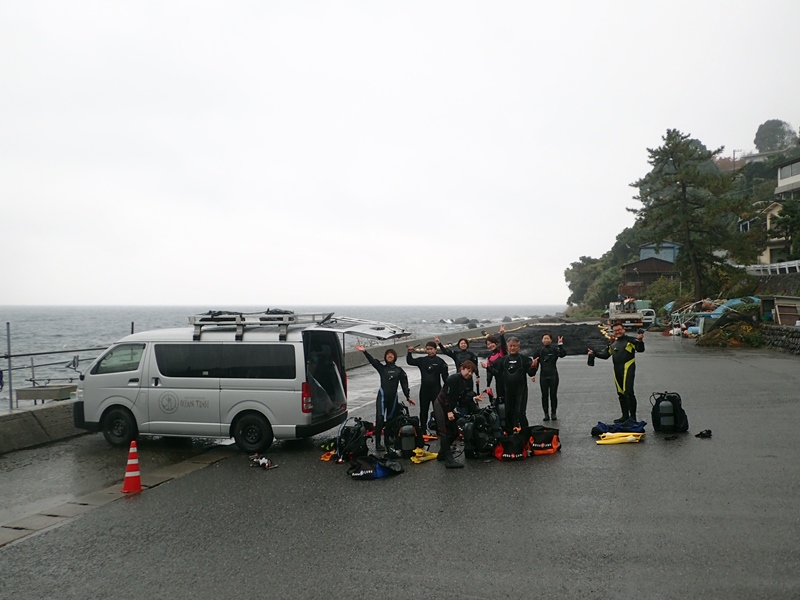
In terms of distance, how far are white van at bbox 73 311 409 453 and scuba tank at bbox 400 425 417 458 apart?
59.2 inches

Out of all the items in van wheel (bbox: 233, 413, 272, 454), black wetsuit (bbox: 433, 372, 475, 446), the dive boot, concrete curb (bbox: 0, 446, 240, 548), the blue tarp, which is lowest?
concrete curb (bbox: 0, 446, 240, 548)

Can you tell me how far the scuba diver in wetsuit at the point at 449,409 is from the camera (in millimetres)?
9500

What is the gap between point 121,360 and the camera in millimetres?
11203

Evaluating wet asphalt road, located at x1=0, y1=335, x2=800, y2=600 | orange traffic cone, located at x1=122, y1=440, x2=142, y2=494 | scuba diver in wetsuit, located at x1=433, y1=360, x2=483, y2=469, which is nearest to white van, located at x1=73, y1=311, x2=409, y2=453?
wet asphalt road, located at x1=0, y1=335, x2=800, y2=600

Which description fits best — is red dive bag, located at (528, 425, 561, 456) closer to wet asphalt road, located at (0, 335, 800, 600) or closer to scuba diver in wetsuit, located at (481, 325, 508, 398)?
wet asphalt road, located at (0, 335, 800, 600)

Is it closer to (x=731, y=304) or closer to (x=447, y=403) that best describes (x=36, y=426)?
(x=447, y=403)

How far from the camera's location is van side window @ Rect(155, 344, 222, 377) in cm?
1070

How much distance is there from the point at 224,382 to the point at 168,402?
113cm

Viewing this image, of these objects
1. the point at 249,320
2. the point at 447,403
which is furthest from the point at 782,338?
the point at 249,320

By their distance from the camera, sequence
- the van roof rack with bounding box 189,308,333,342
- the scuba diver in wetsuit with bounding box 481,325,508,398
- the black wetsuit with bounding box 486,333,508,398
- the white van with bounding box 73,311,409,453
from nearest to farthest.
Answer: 1. the white van with bounding box 73,311,409,453
2. the van roof rack with bounding box 189,308,333,342
3. the black wetsuit with bounding box 486,333,508,398
4. the scuba diver in wetsuit with bounding box 481,325,508,398

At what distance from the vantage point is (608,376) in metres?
20.1

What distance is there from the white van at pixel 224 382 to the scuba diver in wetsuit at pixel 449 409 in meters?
1.82

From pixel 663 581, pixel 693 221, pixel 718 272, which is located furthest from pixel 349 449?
pixel 718 272

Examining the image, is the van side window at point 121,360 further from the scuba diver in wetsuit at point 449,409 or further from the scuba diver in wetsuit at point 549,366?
the scuba diver in wetsuit at point 549,366
